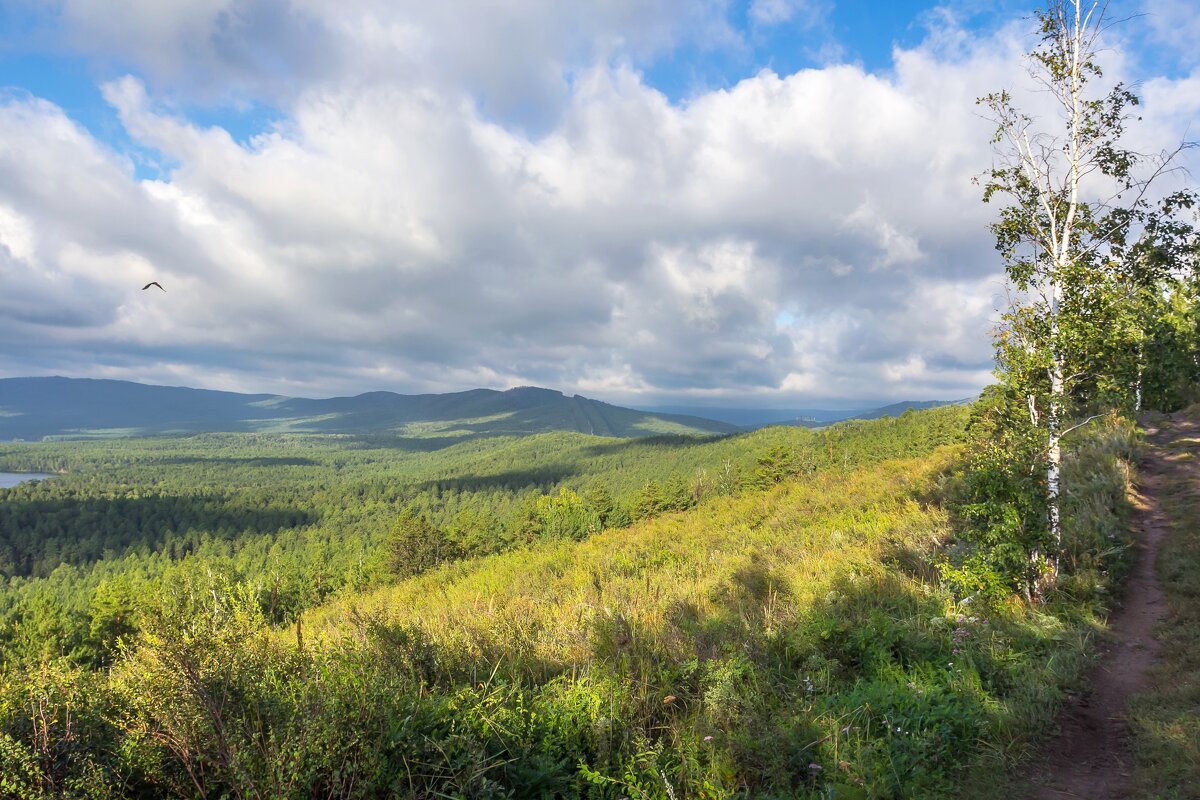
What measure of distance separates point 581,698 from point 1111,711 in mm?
5249

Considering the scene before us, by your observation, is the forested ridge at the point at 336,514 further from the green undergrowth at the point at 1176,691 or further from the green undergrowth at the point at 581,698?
the green undergrowth at the point at 1176,691

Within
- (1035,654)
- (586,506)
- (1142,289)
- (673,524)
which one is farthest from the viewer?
(586,506)

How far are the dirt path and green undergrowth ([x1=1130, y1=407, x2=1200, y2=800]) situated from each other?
0.44 ft

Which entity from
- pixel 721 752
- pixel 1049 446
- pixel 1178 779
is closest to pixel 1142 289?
pixel 1049 446

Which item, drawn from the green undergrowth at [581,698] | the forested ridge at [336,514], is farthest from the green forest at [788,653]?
the forested ridge at [336,514]

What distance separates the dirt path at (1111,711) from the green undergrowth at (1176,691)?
0.13m

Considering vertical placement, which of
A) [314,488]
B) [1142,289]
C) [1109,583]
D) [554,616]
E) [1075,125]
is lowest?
[314,488]

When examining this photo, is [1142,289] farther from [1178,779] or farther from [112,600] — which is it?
[112,600]

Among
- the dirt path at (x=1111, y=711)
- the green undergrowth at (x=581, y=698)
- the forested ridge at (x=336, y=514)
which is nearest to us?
the green undergrowth at (x=581, y=698)

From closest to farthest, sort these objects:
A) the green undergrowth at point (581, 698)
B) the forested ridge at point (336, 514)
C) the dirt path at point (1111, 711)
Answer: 1. the green undergrowth at point (581, 698)
2. the dirt path at point (1111, 711)
3. the forested ridge at point (336, 514)

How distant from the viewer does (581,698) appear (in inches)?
180

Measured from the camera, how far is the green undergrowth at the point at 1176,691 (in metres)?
3.96

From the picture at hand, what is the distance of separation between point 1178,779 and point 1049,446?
5372 mm

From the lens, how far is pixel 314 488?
16738 cm
